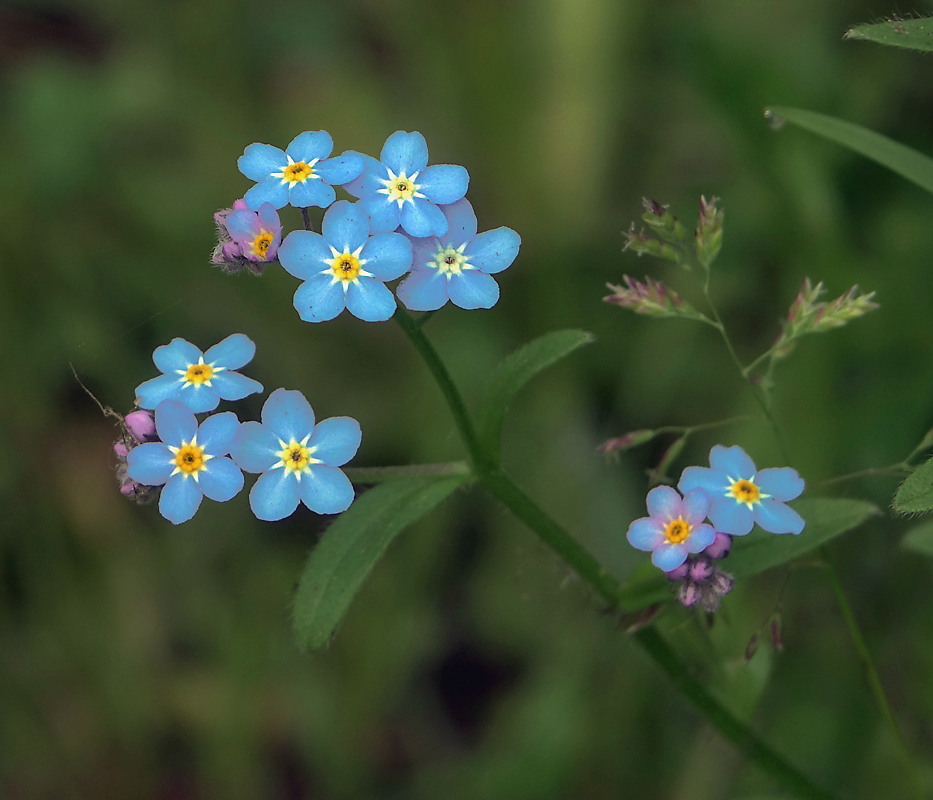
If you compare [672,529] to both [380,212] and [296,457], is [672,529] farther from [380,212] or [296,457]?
[380,212]

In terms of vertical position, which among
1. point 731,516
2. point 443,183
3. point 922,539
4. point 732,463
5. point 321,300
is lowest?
point 922,539

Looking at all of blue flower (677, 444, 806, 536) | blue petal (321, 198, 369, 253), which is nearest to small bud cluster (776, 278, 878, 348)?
blue flower (677, 444, 806, 536)

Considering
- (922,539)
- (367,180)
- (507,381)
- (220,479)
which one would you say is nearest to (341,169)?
(367,180)

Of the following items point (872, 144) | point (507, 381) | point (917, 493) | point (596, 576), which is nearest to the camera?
point (917, 493)

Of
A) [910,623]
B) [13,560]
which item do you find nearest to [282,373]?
[13,560]

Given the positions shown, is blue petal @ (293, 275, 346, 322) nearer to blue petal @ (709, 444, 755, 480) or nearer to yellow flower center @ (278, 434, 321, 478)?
yellow flower center @ (278, 434, 321, 478)

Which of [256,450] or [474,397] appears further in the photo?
[474,397]
